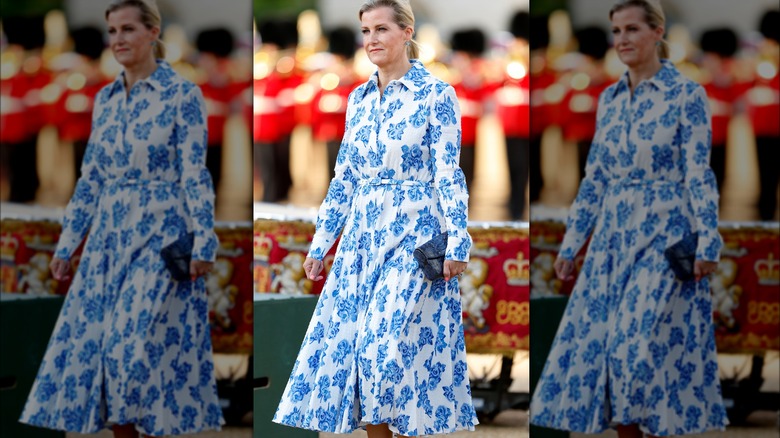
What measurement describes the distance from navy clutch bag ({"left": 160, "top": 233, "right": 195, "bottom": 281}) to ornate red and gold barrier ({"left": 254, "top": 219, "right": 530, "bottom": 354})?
69 cm

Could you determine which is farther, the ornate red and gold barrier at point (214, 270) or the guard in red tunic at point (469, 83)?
the guard in red tunic at point (469, 83)

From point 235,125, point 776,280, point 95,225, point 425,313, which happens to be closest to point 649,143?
point 776,280

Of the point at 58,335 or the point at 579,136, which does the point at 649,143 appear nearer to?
the point at 579,136

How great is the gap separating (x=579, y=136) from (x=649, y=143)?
0.96 ft

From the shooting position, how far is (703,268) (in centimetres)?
350

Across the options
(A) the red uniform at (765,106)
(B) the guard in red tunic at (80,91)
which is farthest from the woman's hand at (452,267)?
(B) the guard in red tunic at (80,91)

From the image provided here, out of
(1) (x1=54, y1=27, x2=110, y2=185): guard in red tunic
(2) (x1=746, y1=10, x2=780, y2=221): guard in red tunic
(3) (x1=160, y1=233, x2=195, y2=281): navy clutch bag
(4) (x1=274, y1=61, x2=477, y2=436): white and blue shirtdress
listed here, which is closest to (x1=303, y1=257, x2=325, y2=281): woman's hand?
(4) (x1=274, y1=61, x2=477, y2=436): white and blue shirtdress

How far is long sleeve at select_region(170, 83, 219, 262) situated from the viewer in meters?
3.52

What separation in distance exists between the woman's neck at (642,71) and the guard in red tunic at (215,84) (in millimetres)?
1372

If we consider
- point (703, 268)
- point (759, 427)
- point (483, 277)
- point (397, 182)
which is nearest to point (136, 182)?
point (397, 182)

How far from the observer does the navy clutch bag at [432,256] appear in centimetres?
317

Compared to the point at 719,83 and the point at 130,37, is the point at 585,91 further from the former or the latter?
the point at 130,37

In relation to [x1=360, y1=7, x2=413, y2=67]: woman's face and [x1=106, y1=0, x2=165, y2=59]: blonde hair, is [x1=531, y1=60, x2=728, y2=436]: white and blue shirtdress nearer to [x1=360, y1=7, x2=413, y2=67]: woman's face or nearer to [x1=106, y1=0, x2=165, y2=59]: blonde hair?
[x1=360, y1=7, x2=413, y2=67]: woman's face

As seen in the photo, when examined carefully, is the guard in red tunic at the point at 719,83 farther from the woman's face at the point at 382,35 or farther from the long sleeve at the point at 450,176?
the woman's face at the point at 382,35
